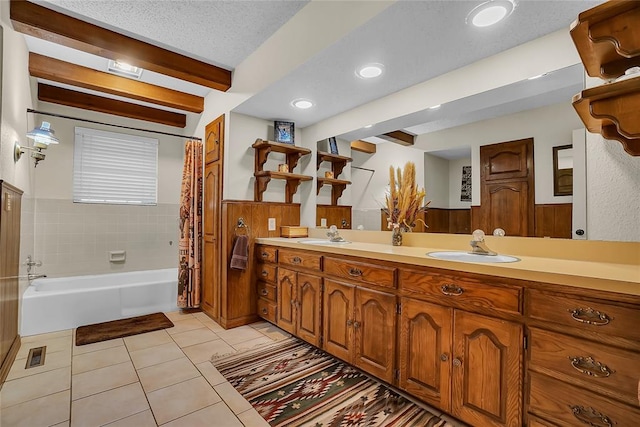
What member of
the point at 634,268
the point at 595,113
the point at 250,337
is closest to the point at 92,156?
the point at 250,337

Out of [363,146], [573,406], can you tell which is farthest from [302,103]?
[573,406]

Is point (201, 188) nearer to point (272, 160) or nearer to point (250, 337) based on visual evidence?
point (272, 160)

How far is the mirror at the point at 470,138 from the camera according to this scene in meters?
1.63

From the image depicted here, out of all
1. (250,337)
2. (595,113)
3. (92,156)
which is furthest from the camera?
(92,156)

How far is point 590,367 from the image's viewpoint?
3.49 ft

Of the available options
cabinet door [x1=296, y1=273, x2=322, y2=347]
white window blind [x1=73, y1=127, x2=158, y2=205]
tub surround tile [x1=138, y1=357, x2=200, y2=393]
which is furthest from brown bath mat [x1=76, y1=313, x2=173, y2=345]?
white window blind [x1=73, y1=127, x2=158, y2=205]

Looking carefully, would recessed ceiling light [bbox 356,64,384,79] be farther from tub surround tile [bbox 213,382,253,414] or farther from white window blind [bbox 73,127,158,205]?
white window blind [bbox 73,127,158,205]

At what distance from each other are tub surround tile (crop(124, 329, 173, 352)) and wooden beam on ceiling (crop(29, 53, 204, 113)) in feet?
7.97

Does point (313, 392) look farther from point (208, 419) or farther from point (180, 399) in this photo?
point (180, 399)

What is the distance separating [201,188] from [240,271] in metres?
1.10

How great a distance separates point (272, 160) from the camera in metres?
3.14

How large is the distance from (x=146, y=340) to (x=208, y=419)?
4.44 feet

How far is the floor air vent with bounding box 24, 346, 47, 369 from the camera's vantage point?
2.09m

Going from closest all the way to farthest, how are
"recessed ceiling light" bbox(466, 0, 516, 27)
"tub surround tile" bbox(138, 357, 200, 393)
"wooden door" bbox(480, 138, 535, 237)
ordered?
"recessed ceiling light" bbox(466, 0, 516, 27)
"wooden door" bbox(480, 138, 535, 237)
"tub surround tile" bbox(138, 357, 200, 393)
